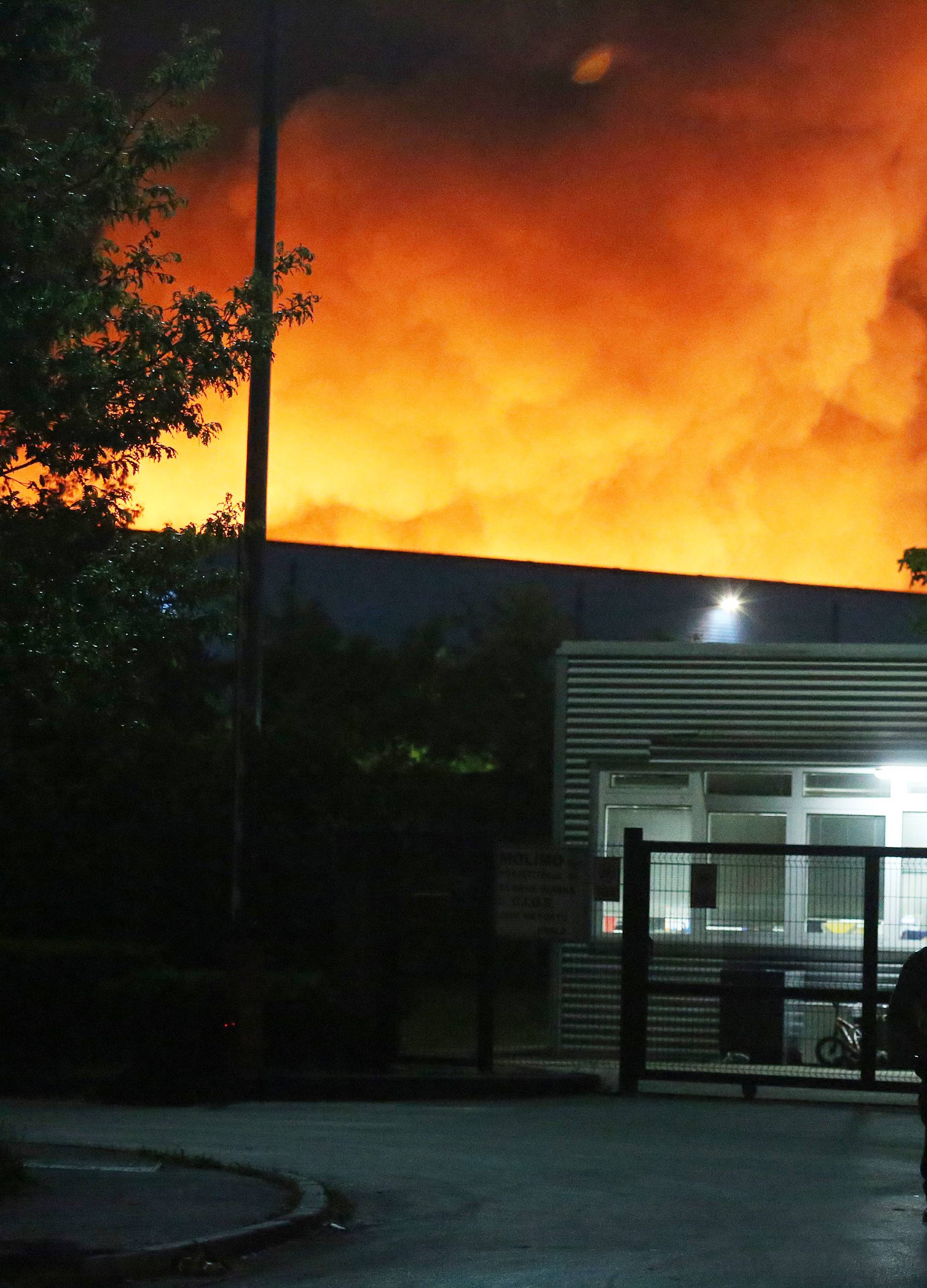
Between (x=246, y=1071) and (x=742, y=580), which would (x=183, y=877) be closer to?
(x=246, y=1071)

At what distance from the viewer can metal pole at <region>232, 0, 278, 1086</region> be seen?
1655 centimetres

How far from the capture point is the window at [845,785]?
2141 centimetres

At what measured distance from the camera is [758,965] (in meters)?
16.7

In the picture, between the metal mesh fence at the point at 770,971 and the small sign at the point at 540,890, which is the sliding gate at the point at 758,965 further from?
the small sign at the point at 540,890

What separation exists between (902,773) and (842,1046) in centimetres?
538

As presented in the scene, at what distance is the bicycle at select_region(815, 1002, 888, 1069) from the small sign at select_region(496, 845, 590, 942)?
247 cm

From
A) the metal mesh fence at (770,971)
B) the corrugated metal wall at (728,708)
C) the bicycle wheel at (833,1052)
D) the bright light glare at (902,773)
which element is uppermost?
the corrugated metal wall at (728,708)

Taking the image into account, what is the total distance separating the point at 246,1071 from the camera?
1650 centimetres

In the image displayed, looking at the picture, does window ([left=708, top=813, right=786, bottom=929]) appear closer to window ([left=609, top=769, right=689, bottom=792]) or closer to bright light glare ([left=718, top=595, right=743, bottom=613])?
window ([left=609, top=769, right=689, bottom=792])

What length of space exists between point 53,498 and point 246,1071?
603 cm

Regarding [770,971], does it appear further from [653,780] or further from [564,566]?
[564,566]

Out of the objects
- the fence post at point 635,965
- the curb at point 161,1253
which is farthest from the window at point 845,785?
the curb at point 161,1253

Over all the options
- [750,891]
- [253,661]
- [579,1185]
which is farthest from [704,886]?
[253,661]

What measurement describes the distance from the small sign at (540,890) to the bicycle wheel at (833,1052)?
2.47m
